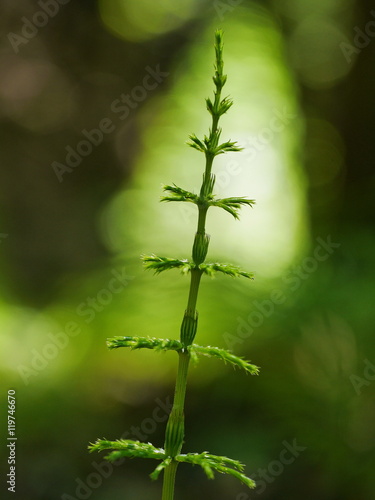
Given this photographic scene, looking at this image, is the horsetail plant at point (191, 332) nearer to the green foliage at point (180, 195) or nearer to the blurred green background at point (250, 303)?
the green foliage at point (180, 195)

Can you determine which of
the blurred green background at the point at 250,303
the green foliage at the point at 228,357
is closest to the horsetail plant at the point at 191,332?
the green foliage at the point at 228,357

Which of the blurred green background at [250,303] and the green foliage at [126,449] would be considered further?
the blurred green background at [250,303]

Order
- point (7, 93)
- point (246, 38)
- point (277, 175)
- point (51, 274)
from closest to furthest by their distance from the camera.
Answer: point (277, 175), point (246, 38), point (51, 274), point (7, 93)

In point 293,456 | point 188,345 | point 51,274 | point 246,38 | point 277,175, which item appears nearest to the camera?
point 188,345

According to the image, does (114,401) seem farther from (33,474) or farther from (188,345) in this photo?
(188,345)

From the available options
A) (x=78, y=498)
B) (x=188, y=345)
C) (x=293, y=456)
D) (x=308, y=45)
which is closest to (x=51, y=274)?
(x=78, y=498)

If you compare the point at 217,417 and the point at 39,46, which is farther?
the point at 39,46

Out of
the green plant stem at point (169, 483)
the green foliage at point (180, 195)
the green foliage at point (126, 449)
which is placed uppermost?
the green foliage at point (180, 195)

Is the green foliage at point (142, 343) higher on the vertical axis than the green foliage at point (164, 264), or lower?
lower
